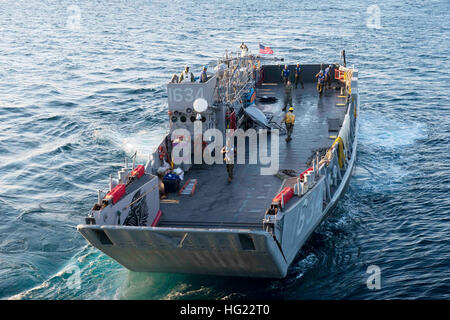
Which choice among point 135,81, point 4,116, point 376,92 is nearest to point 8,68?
point 135,81

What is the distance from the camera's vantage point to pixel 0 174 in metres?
31.9

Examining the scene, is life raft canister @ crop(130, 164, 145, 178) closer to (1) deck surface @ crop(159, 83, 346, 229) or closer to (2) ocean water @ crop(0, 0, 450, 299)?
(1) deck surface @ crop(159, 83, 346, 229)

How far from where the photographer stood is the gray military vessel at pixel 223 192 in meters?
16.5

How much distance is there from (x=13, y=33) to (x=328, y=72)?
72175 millimetres

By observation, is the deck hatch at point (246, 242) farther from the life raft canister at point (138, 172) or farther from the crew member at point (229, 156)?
the crew member at point (229, 156)

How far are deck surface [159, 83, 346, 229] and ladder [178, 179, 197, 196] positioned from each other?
0.17 metres

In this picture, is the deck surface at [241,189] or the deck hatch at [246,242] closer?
the deck hatch at [246,242]

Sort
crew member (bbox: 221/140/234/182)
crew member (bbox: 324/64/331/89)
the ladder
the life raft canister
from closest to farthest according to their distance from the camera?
the life raft canister
the ladder
crew member (bbox: 221/140/234/182)
crew member (bbox: 324/64/331/89)

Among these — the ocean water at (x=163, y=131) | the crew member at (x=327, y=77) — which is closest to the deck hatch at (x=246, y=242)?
the ocean water at (x=163, y=131)

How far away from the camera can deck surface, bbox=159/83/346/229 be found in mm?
19047

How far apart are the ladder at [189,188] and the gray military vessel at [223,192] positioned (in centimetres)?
4

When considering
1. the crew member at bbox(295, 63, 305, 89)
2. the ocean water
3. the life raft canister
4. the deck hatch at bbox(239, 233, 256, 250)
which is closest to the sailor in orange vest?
the ocean water

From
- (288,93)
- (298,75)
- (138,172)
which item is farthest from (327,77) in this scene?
(138,172)

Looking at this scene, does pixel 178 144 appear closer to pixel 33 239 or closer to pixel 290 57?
pixel 33 239
